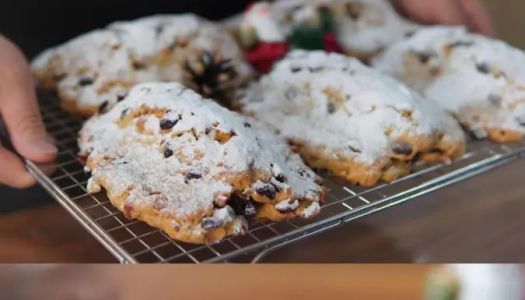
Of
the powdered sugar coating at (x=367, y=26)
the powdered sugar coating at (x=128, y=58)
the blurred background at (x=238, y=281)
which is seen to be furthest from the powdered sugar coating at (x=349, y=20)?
the blurred background at (x=238, y=281)

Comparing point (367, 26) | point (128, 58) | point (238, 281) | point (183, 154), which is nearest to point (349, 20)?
point (367, 26)

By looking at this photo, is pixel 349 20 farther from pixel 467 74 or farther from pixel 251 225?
pixel 251 225

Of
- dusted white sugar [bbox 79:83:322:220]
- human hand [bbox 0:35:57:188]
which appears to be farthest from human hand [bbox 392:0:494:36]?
human hand [bbox 0:35:57:188]

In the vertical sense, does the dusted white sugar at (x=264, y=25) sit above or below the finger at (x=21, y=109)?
above

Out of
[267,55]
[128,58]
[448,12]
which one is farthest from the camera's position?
[448,12]

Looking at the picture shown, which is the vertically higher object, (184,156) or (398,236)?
(184,156)

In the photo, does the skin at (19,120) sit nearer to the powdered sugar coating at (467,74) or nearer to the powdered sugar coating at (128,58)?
the powdered sugar coating at (128,58)

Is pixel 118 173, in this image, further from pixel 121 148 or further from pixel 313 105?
pixel 313 105
